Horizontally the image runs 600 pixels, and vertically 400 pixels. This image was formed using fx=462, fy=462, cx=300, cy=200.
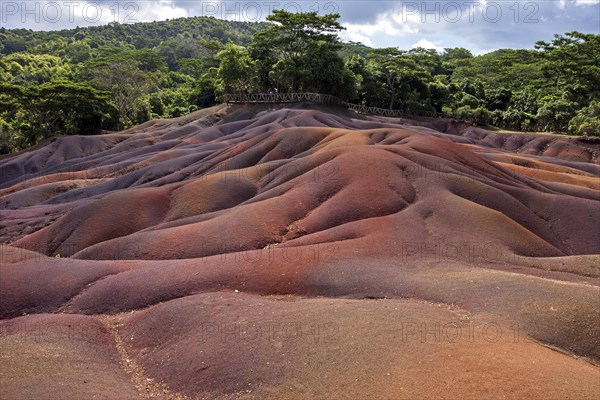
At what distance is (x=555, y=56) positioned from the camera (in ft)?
255

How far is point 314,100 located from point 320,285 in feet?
196

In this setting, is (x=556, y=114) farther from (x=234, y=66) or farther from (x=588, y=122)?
(x=234, y=66)

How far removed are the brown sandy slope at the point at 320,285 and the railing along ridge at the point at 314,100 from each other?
3593 centimetres

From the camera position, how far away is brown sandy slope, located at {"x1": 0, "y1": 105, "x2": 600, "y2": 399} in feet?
35.3

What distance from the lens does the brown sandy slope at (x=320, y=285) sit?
35.3 ft

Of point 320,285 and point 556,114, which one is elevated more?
point 556,114

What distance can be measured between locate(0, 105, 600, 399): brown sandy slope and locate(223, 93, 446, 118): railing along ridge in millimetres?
35934

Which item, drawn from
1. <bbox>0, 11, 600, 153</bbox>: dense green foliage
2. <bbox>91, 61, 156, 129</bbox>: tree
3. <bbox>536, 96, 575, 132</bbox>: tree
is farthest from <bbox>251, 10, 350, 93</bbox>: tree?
<bbox>536, 96, 575, 132</bbox>: tree

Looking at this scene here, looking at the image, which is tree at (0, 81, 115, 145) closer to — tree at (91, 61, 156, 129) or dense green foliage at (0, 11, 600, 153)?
dense green foliage at (0, 11, 600, 153)

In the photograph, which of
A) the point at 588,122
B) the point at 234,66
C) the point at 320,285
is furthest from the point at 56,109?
the point at 588,122

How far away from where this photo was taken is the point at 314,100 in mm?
73438

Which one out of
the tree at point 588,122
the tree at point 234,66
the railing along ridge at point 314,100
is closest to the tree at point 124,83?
the tree at point 234,66

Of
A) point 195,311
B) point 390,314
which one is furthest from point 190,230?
point 390,314

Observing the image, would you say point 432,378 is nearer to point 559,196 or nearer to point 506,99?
point 559,196
